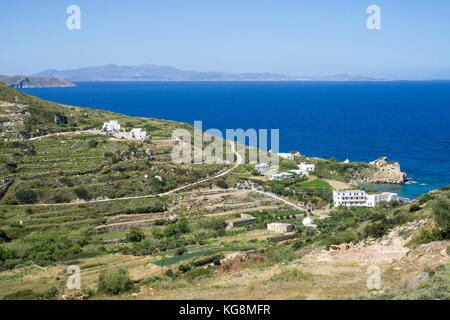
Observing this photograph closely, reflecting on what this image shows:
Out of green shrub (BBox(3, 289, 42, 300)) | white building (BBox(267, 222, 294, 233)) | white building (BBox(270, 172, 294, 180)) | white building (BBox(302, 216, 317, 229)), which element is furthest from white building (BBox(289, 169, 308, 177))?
green shrub (BBox(3, 289, 42, 300))

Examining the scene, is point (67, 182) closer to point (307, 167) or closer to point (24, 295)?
point (24, 295)

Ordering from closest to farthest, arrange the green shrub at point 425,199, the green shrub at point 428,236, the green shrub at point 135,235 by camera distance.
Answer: the green shrub at point 428,236
the green shrub at point 425,199
the green shrub at point 135,235

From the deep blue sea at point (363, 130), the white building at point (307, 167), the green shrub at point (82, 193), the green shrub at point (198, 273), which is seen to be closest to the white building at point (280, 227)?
the green shrub at point (198, 273)

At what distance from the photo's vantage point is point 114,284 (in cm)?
2027

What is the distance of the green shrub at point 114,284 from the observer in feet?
66.3

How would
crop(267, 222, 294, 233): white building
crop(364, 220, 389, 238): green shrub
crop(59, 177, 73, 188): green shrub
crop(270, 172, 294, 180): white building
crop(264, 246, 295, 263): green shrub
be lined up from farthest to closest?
crop(270, 172, 294, 180): white building < crop(59, 177, 73, 188): green shrub < crop(267, 222, 294, 233): white building < crop(364, 220, 389, 238): green shrub < crop(264, 246, 295, 263): green shrub

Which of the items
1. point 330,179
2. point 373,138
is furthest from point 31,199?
point 373,138

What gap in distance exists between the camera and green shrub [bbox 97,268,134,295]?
20219 millimetres

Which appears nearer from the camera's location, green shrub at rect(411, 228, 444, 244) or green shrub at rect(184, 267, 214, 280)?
green shrub at rect(411, 228, 444, 244)

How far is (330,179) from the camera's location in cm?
5350

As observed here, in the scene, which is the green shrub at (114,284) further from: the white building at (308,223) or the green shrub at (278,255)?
the white building at (308,223)

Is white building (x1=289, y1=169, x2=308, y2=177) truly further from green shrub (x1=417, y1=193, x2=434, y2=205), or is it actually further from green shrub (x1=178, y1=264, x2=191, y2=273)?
green shrub (x1=178, y1=264, x2=191, y2=273)

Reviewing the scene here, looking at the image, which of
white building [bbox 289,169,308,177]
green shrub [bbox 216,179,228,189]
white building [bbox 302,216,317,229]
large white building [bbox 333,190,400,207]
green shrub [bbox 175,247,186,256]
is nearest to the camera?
green shrub [bbox 175,247,186,256]

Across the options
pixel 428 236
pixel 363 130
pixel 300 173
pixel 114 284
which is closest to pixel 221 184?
pixel 300 173
